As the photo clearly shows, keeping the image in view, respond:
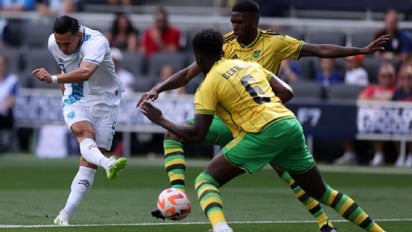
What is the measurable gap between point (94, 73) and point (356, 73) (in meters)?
11.3

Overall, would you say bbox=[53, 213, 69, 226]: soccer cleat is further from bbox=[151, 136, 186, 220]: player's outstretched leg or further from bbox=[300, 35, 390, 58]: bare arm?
bbox=[300, 35, 390, 58]: bare arm

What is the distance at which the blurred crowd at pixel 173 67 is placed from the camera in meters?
22.8

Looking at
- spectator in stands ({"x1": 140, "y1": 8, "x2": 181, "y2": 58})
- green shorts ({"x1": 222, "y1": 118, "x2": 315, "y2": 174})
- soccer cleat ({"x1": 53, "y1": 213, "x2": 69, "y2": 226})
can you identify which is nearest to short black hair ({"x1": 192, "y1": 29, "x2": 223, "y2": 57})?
green shorts ({"x1": 222, "y1": 118, "x2": 315, "y2": 174})

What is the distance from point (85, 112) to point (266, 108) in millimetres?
3045

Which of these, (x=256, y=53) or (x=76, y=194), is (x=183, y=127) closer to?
(x=256, y=53)

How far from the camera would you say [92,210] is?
14.1m

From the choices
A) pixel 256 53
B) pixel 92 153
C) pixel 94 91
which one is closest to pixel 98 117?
pixel 94 91

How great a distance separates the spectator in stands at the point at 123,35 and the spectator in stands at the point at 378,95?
536 centimetres

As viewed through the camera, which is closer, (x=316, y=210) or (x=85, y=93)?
(x=316, y=210)

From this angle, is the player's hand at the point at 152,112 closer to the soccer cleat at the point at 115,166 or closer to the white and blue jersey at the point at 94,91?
the soccer cleat at the point at 115,166

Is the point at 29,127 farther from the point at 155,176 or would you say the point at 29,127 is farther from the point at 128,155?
the point at 155,176

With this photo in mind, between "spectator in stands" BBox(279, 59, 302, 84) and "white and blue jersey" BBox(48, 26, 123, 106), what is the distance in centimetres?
1051

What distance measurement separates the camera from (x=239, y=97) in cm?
1031

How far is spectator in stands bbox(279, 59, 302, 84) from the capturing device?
23641mm
